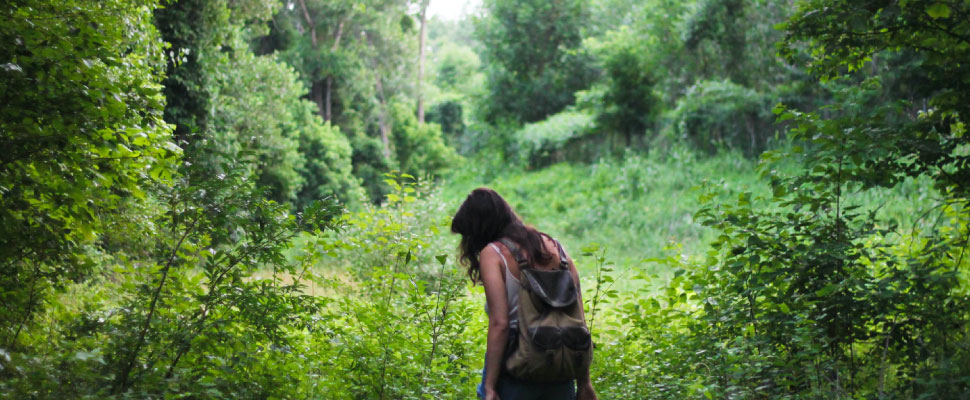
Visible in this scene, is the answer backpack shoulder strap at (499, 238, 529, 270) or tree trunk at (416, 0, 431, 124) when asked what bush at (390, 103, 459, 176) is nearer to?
tree trunk at (416, 0, 431, 124)

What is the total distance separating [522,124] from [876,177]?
105 feet

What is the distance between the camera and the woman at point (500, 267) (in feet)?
10.9

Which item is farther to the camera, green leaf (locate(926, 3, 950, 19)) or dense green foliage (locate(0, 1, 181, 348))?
green leaf (locate(926, 3, 950, 19))

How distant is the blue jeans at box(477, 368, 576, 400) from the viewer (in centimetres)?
332

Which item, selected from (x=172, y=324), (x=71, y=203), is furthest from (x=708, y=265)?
(x=71, y=203)

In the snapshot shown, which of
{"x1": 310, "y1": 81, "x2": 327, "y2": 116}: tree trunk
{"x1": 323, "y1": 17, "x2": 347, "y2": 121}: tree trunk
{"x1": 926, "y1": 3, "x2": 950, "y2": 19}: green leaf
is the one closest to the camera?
{"x1": 926, "y1": 3, "x2": 950, "y2": 19}: green leaf

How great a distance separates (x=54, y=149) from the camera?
163 inches

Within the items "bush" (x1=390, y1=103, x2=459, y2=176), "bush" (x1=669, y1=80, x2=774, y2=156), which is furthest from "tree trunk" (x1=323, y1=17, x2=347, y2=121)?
"bush" (x1=669, y1=80, x2=774, y2=156)

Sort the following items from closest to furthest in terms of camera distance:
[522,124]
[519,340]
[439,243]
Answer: [519,340], [439,243], [522,124]

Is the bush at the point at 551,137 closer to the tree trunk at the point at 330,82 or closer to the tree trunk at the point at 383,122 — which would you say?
the tree trunk at the point at 383,122

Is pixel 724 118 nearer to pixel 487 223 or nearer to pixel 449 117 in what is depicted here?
pixel 487 223

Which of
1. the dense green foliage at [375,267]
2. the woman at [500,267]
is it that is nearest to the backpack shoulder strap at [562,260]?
the woman at [500,267]

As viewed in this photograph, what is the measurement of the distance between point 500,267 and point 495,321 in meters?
0.25

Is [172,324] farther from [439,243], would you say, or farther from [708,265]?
[439,243]
